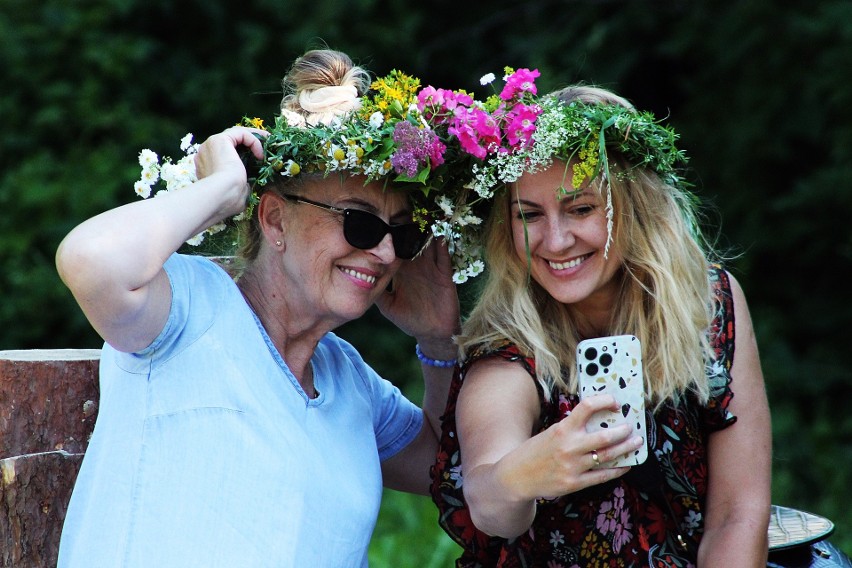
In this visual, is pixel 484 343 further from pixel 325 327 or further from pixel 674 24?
pixel 674 24

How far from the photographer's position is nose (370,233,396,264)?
8.91 ft

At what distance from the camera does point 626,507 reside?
9.18 ft

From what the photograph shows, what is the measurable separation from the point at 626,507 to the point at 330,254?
1.05 m

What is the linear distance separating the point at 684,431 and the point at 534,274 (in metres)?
Answer: 0.59

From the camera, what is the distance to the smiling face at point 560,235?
Answer: 2.76m

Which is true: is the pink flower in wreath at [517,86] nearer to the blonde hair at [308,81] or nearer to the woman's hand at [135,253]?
the blonde hair at [308,81]

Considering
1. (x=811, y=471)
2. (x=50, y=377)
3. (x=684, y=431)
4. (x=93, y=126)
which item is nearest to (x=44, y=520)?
(x=50, y=377)

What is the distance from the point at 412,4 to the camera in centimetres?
721

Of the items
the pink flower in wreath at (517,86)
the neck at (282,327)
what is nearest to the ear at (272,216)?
the neck at (282,327)

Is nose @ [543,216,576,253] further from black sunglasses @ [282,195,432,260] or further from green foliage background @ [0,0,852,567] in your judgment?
green foliage background @ [0,0,852,567]

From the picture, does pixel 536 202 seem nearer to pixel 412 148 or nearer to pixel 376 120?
pixel 412 148

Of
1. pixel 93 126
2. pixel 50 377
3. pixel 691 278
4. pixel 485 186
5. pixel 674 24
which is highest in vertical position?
pixel 674 24

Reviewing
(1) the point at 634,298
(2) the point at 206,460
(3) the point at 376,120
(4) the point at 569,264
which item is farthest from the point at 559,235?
(2) the point at 206,460

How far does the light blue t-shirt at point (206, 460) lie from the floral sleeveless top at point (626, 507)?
45cm
